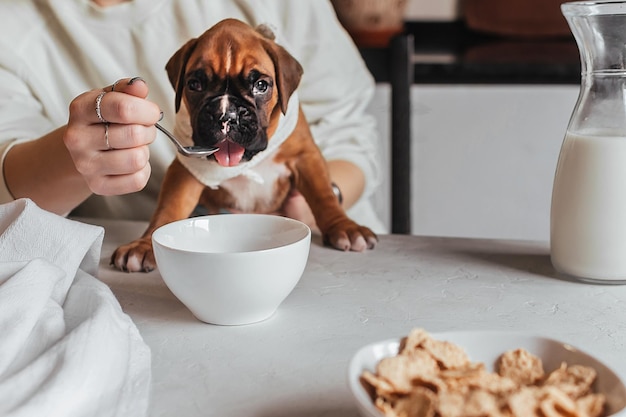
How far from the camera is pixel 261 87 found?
31.1 inches

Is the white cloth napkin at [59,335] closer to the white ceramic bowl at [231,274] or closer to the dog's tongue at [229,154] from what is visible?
the white ceramic bowl at [231,274]

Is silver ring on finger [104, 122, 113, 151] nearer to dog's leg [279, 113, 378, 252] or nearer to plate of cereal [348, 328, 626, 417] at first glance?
dog's leg [279, 113, 378, 252]

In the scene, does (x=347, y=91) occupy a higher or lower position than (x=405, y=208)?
higher

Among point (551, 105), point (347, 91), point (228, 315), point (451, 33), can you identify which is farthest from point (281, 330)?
point (451, 33)

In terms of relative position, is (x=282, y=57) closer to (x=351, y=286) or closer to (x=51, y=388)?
(x=351, y=286)

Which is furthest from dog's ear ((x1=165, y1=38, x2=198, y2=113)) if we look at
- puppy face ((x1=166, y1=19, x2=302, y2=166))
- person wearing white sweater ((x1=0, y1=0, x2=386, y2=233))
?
person wearing white sweater ((x1=0, y1=0, x2=386, y2=233))

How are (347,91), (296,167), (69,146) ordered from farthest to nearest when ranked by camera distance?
(347,91) < (296,167) < (69,146)

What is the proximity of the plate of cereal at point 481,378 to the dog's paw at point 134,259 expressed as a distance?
→ 378 millimetres

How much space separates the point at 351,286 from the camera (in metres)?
0.77

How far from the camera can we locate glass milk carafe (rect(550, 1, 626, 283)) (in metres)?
0.75

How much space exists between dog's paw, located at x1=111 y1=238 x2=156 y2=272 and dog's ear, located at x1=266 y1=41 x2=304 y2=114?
0.20m

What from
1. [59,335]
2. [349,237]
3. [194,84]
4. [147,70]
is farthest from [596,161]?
[147,70]

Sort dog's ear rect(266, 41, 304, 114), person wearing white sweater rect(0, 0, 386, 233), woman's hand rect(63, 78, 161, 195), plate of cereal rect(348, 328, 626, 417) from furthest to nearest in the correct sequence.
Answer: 1. person wearing white sweater rect(0, 0, 386, 233)
2. dog's ear rect(266, 41, 304, 114)
3. woman's hand rect(63, 78, 161, 195)
4. plate of cereal rect(348, 328, 626, 417)

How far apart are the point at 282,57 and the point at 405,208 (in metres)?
0.59
